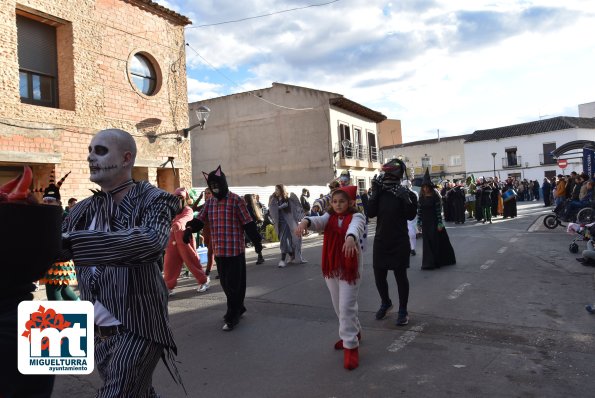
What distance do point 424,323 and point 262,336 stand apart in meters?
1.90

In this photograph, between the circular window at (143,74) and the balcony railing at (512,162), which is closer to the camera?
the circular window at (143,74)

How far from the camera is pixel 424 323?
18.1ft

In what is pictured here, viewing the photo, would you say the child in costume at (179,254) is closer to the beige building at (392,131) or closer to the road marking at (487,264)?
the road marking at (487,264)

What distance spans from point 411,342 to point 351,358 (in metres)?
0.96

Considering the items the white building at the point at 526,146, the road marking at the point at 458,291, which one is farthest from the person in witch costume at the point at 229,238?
the white building at the point at 526,146

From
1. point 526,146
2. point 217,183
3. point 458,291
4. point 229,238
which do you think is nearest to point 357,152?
point 458,291

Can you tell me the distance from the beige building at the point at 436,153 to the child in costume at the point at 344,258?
6023 cm

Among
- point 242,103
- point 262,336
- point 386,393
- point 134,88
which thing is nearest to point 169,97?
point 134,88

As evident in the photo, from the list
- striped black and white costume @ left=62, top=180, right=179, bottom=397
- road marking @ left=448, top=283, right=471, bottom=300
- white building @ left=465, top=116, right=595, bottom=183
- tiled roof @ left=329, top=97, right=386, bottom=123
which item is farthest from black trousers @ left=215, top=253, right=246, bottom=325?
white building @ left=465, top=116, right=595, bottom=183

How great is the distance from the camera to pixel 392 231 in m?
5.59

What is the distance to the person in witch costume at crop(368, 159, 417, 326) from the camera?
548 cm

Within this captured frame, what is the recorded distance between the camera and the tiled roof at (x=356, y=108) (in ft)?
97.3

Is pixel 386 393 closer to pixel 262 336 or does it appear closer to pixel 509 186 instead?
pixel 262 336

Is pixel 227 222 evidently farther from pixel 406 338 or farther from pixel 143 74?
pixel 143 74
